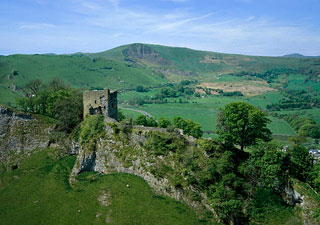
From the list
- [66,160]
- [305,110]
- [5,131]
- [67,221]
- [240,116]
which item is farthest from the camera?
[305,110]

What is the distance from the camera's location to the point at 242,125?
3559 cm

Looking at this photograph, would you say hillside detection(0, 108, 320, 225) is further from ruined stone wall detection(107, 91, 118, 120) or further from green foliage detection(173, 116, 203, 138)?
green foliage detection(173, 116, 203, 138)

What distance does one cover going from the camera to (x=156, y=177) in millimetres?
33250

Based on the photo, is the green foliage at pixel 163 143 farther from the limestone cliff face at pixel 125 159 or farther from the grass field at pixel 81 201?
the grass field at pixel 81 201

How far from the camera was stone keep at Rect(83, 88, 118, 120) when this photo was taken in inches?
1626

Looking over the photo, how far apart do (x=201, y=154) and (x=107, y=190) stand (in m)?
13.5

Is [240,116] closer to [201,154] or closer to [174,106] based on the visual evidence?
[201,154]

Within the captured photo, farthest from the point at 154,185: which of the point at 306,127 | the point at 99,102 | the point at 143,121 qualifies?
the point at 306,127

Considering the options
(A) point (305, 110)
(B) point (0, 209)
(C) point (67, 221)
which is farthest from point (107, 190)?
(A) point (305, 110)

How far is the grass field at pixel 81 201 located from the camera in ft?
94.0

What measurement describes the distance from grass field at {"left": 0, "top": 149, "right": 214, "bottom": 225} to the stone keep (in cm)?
1029

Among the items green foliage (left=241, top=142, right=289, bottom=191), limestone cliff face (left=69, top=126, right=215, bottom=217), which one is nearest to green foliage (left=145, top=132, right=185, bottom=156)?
limestone cliff face (left=69, top=126, right=215, bottom=217)

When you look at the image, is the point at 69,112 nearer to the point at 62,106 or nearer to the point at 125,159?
the point at 62,106

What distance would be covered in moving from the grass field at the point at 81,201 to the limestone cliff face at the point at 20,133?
469 cm
